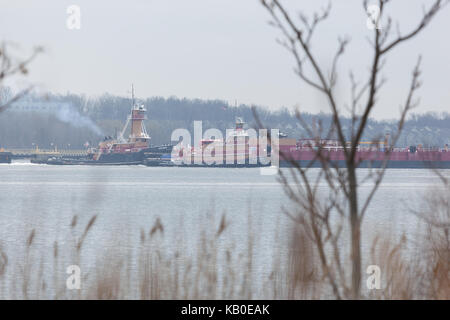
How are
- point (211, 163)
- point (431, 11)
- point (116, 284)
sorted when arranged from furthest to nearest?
point (211, 163) → point (116, 284) → point (431, 11)

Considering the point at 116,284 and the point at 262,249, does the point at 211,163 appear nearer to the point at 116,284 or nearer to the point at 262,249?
the point at 262,249

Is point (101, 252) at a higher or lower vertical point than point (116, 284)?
lower

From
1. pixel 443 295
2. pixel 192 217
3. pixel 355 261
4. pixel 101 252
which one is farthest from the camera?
pixel 192 217

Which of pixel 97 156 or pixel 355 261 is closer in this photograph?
pixel 355 261

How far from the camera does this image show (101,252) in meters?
15.8

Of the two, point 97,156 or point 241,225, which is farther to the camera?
point 97,156

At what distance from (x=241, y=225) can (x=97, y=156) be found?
269ft

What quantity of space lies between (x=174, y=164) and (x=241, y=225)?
80242 millimetres

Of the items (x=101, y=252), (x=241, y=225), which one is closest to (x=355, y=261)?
(x=101, y=252)
